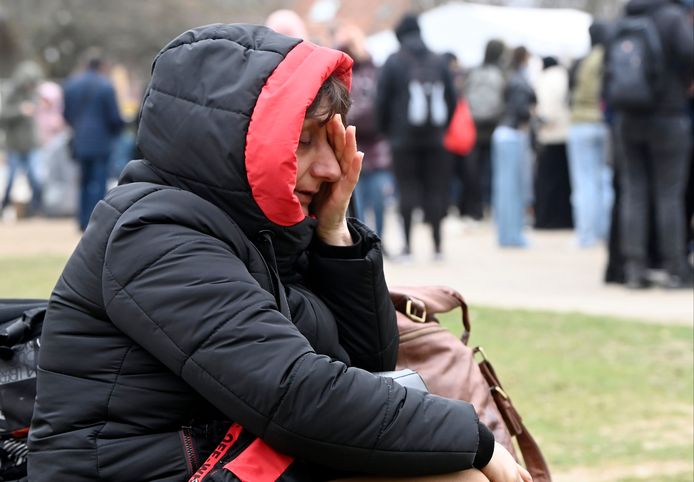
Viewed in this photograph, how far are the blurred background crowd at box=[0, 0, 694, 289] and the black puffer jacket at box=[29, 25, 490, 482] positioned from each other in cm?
440

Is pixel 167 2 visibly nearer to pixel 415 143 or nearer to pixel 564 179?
pixel 564 179

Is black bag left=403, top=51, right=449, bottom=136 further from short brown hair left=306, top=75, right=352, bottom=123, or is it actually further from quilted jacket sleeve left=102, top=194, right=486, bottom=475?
quilted jacket sleeve left=102, top=194, right=486, bottom=475

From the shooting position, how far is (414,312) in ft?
10.7

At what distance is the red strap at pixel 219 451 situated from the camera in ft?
7.70

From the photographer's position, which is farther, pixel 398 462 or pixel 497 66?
pixel 497 66

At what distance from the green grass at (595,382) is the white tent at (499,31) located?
1325 centimetres

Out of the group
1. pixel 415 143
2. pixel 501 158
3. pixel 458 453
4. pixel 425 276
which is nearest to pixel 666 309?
pixel 425 276

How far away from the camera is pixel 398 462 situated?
238 cm

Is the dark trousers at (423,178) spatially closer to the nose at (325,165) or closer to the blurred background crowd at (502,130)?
the blurred background crowd at (502,130)

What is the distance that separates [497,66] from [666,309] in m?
6.52

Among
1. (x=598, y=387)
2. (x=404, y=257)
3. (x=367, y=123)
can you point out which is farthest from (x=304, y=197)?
(x=404, y=257)

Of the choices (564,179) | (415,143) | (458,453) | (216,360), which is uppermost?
(216,360)

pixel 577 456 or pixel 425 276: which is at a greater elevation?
pixel 577 456

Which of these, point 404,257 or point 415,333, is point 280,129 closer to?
point 415,333
